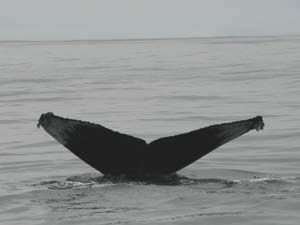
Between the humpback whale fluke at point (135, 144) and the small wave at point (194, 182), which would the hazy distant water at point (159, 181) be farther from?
the humpback whale fluke at point (135, 144)

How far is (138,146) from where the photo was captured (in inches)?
385

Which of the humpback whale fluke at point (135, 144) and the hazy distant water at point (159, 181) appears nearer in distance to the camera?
the hazy distant water at point (159, 181)

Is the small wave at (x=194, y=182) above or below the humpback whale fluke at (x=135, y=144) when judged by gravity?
below

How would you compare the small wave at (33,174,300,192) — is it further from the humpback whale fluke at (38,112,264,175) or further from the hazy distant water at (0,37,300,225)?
the humpback whale fluke at (38,112,264,175)

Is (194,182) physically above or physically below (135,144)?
below

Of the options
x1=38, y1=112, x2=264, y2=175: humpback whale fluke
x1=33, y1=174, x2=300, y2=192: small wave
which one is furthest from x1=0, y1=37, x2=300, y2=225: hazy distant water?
x1=38, y1=112, x2=264, y2=175: humpback whale fluke

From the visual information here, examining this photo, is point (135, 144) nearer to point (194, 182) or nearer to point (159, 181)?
point (159, 181)

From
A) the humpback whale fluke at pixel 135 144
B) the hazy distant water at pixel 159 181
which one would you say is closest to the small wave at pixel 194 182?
the hazy distant water at pixel 159 181

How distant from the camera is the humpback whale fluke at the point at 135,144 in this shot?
32.1ft

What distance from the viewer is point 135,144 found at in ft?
32.1

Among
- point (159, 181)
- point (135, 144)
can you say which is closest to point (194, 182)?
point (159, 181)

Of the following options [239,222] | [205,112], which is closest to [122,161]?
[239,222]

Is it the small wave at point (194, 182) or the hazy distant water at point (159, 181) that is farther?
the small wave at point (194, 182)

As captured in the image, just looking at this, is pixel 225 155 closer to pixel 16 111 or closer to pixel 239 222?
pixel 239 222
